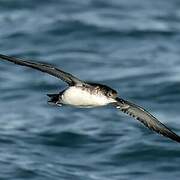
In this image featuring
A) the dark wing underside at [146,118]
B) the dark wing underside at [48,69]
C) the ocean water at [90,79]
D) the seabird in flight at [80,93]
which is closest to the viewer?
the dark wing underside at [48,69]

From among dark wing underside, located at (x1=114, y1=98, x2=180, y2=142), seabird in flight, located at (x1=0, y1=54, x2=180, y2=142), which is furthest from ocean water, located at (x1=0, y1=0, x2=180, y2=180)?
seabird in flight, located at (x1=0, y1=54, x2=180, y2=142)

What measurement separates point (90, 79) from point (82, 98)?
36.5 feet

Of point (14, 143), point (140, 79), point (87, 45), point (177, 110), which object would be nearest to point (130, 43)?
point (87, 45)

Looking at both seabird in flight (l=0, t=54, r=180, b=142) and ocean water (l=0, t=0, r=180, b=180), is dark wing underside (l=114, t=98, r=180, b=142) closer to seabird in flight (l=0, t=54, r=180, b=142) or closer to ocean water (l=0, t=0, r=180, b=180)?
seabird in flight (l=0, t=54, r=180, b=142)

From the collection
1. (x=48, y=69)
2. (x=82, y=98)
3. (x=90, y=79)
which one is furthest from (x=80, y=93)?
(x=90, y=79)

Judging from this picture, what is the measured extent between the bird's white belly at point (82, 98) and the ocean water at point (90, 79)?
5.74 m

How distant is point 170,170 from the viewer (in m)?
18.7

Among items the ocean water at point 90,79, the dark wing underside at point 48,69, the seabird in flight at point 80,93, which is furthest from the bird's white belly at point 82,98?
the ocean water at point 90,79

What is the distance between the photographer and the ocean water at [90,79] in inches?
741

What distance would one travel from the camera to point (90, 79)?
74.5 feet

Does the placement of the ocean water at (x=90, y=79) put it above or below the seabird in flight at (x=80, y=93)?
above

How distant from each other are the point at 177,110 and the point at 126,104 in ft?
29.3

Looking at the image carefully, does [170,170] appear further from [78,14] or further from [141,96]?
[78,14]

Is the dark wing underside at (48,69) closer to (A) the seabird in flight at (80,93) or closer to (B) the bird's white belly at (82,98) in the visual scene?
(A) the seabird in flight at (80,93)
